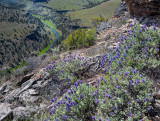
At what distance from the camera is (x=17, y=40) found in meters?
87.3

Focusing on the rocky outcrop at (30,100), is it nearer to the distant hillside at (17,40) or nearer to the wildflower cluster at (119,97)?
the wildflower cluster at (119,97)

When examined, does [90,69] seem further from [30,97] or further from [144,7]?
[144,7]

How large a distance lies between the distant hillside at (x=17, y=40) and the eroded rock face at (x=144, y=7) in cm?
6951

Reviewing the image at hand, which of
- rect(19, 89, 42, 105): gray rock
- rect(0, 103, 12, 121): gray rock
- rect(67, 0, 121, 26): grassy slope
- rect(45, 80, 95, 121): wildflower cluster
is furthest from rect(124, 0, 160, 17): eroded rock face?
rect(67, 0, 121, 26): grassy slope

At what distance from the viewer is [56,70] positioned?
626cm

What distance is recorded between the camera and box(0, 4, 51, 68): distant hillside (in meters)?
74.7

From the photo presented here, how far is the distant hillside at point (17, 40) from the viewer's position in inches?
2940

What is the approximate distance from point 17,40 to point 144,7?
9076cm

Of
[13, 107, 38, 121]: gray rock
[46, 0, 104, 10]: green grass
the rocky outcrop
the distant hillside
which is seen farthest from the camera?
[46, 0, 104, 10]: green grass

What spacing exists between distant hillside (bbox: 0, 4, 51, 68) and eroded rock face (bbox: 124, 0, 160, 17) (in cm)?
6951

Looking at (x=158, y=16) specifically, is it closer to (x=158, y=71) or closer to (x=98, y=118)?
(x=158, y=71)

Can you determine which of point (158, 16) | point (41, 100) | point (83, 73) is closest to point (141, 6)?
point (158, 16)

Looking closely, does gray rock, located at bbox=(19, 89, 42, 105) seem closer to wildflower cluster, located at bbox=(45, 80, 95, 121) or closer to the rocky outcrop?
the rocky outcrop

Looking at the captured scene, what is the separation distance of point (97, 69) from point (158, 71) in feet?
8.17
